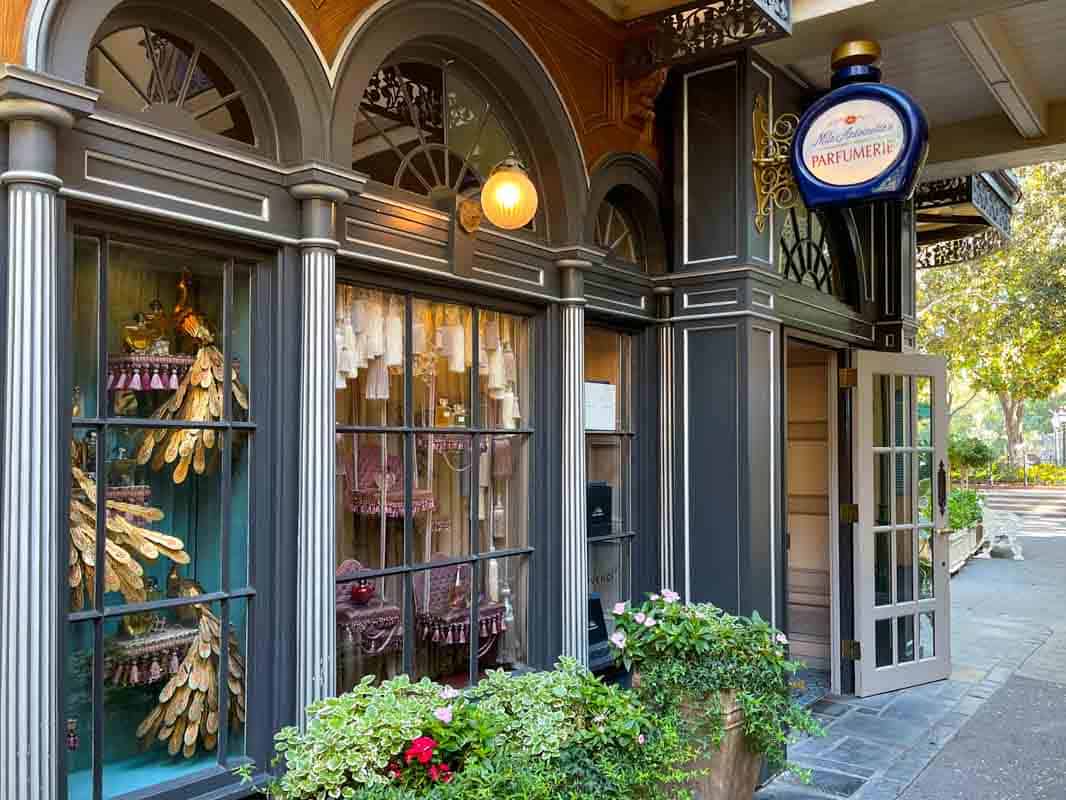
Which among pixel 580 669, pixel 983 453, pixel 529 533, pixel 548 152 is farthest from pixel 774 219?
pixel 983 453

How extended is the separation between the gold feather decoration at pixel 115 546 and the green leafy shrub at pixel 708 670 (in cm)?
196

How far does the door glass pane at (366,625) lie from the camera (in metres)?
3.38

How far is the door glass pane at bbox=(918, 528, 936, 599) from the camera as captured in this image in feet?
22.1

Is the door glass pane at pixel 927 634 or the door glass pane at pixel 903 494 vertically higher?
the door glass pane at pixel 903 494

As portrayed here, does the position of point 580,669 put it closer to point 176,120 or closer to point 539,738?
point 539,738

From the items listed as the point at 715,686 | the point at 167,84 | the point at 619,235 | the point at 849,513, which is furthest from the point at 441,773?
the point at 849,513

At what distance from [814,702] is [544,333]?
374 centimetres

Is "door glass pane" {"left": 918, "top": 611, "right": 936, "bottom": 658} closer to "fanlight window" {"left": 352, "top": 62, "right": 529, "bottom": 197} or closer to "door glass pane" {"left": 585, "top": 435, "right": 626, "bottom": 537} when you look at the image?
"door glass pane" {"left": 585, "top": 435, "right": 626, "bottom": 537}

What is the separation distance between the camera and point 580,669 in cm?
301

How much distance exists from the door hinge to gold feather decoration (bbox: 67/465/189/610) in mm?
5047

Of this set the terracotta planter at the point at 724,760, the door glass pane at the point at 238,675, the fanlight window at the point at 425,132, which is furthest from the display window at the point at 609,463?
the door glass pane at the point at 238,675

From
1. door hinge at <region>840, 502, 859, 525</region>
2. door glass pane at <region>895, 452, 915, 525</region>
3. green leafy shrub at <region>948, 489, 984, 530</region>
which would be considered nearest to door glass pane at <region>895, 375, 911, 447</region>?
door glass pane at <region>895, 452, 915, 525</region>

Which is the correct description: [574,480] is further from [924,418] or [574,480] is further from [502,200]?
[924,418]

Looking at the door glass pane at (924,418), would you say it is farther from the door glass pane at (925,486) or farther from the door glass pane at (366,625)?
the door glass pane at (366,625)
